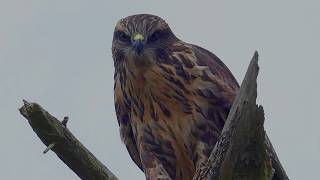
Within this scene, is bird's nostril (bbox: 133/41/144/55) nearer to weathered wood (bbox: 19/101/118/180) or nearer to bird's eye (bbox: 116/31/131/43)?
bird's eye (bbox: 116/31/131/43)

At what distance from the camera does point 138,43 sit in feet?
26.4

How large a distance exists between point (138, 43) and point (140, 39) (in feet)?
0.17

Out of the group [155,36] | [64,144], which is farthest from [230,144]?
[155,36]

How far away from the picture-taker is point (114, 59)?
867 centimetres

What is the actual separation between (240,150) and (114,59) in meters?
2.92

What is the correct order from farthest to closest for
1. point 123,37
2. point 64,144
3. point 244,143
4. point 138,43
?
point 123,37 < point 138,43 < point 64,144 < point 244,143

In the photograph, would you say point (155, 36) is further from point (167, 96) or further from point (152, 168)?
point (152, 168)

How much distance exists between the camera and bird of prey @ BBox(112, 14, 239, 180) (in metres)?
8.23

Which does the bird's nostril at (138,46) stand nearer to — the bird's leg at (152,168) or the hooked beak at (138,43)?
the hooked beak at (138,43)

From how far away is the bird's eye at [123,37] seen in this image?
8.33 m

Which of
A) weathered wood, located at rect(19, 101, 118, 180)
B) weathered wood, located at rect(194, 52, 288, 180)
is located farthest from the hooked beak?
weathered wood, located at rect(194, 52, 288, 180)

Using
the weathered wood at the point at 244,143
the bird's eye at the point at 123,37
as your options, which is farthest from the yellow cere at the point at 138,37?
the weathered wood at the point at 244,143

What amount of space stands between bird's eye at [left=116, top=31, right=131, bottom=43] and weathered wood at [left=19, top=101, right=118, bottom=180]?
→ 6.48 feet

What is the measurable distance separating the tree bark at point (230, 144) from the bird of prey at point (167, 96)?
1734 millimetres
